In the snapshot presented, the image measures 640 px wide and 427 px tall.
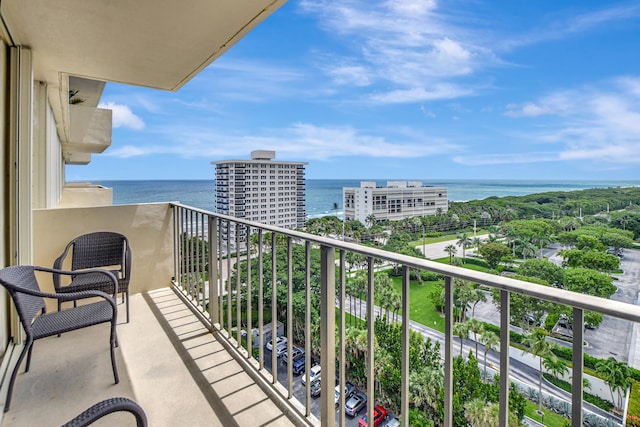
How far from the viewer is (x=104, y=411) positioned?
963mm

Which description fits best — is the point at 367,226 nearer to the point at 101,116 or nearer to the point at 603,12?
the point at 101,116

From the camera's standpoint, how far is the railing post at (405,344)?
4.01 feet

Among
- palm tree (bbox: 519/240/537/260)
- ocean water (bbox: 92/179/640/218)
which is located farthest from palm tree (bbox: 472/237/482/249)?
ocean water (bbox: 92/179/640/218)

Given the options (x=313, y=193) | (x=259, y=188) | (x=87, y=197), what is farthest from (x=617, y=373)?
(x=313, y=193)

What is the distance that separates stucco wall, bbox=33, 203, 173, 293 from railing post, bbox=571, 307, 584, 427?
404 cm

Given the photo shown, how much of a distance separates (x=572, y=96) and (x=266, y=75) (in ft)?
142

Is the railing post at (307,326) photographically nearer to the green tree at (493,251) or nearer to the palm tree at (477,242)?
the green tree at (493,251)

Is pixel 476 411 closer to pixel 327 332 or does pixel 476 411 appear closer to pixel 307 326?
pixel 327 332

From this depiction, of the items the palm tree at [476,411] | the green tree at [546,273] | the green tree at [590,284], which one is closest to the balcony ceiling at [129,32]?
A: the palm tree at [476,411]

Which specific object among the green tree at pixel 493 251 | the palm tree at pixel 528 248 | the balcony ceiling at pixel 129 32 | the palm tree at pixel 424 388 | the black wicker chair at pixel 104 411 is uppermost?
the balcony ceiling at pixel 129 32

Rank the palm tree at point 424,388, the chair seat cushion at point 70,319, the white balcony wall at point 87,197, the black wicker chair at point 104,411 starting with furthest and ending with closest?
the white balcony wall at point 87,197 → the chair seat cushion at point 70,319 → the palm tree at point 424,388 → the black wicker chair at point 104,411

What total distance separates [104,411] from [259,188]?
12.0m

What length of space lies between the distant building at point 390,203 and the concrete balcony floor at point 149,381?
2193cm

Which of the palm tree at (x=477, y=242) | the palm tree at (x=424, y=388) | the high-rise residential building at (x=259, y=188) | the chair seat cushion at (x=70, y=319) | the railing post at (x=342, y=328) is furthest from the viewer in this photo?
the palm tree at (x=477, y=242)
